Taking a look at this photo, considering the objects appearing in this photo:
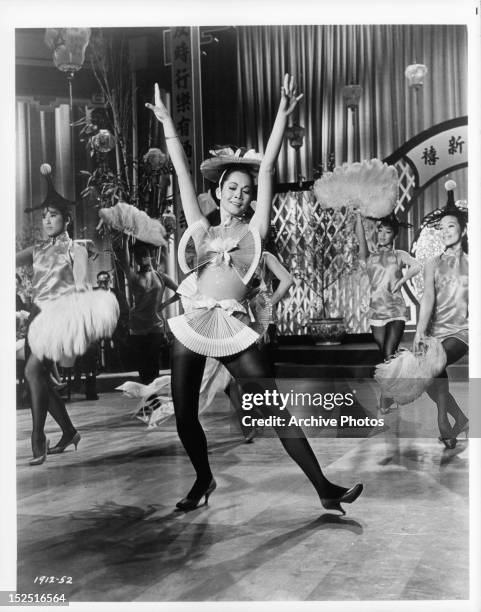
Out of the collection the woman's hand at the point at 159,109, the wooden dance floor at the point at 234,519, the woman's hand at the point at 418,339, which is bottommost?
the wooden dance floor at the point at 234,519

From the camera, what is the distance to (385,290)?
280 centimetres

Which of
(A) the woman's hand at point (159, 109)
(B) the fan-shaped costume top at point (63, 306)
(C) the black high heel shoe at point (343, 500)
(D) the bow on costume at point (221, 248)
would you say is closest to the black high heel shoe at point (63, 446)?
(B) the fan-shaped costume top at point (63, 306)

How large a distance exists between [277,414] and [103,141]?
4.37 ft

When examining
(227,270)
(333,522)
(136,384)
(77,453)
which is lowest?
(333,522)

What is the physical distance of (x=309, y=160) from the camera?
110 inches

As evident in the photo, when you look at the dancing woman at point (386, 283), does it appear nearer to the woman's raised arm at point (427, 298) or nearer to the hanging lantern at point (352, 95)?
the woman's raised arm at point (427, 298)

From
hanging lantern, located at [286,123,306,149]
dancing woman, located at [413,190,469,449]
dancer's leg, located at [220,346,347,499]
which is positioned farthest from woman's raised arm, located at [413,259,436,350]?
hanging lantern, located at [286,123,306,149]

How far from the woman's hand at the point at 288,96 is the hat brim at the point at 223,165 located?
0.24 m

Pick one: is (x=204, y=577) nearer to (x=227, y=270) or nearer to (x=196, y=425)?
(x=196, y=425)

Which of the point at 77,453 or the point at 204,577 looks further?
the point at 77,453

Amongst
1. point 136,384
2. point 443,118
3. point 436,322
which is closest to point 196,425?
point 136,384

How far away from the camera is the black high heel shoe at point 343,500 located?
9.01 ft

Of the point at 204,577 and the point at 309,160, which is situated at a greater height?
the point at 309,160
